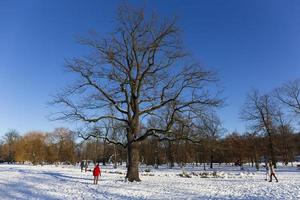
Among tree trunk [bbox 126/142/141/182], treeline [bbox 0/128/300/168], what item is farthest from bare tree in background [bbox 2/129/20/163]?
tree trunk [bbox 126/142/141/182]

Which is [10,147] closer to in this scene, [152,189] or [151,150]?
[151,150]

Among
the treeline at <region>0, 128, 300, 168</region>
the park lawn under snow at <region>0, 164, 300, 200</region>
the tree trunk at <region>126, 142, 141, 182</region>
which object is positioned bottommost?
the park lawn under snow at <region>0, 164, 300, 200</region>

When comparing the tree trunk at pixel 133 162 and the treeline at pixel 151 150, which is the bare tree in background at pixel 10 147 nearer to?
the treeline at pixel 151 150

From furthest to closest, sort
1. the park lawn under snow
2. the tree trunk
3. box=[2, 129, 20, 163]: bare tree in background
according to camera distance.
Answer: box=[2, 129, 20, 163]: bare tree in background < the tree trunk < the park lawn under snow

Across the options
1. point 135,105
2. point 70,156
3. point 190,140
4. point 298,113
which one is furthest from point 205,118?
point 70,156

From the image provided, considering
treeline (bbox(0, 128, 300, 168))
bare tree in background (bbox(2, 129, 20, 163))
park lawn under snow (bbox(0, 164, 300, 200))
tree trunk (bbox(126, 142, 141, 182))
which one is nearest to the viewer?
park lawn under snow (bbox(0, 164, 300, 200))

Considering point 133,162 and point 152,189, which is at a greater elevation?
point 133,162

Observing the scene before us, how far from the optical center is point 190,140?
26.7m

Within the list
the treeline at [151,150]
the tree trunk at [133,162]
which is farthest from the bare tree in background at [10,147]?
the tree trunk at [133,162]

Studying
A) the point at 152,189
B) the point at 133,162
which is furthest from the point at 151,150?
the point at 152,189

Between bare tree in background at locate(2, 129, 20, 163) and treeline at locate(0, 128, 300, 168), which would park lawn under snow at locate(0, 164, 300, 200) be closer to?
treeline at locate(0, 128, 300, 168)

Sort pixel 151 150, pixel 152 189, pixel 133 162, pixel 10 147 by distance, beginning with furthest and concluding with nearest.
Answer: pixel 10 147, pixel 151 150, pixel 133 162, pixel 152 189

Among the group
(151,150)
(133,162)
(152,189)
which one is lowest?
(152,189)

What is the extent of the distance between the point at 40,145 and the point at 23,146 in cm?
575
